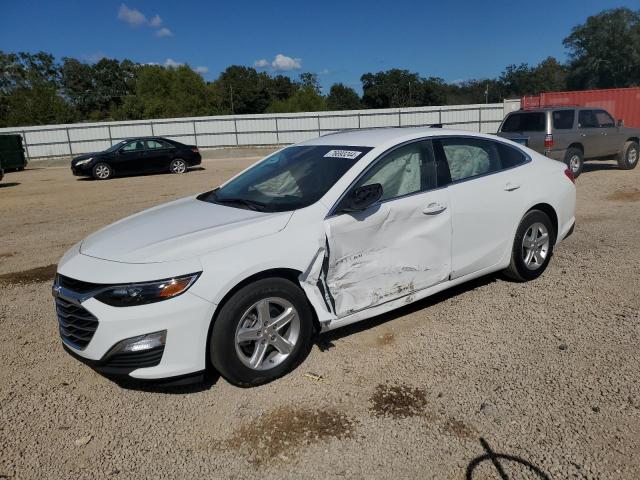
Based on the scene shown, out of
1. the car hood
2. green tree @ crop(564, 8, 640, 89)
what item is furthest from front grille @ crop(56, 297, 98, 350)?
green tree @ crop(564, 8, 640, 89)

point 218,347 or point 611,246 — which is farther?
point 611,246

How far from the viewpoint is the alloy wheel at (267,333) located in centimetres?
325

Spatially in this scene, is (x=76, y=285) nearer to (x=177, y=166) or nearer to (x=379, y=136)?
(x=379, y=136)

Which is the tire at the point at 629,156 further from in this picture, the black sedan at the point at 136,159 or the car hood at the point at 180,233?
the black sedan at the point at 136,159

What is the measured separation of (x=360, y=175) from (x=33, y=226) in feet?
26.6

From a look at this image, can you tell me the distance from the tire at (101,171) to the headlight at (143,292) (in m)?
17.4

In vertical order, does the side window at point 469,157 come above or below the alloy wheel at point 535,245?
above

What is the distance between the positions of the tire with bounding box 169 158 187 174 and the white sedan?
1644 centimetres

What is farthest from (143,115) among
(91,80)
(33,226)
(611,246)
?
(611,246)

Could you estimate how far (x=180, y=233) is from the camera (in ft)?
11.2

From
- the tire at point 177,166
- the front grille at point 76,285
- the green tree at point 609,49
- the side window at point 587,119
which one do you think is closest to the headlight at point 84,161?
the tire at point 177,166

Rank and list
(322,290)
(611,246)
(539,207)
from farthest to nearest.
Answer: (611,246) → (539,207) → (322,290)

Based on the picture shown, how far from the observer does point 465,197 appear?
14.1 feet

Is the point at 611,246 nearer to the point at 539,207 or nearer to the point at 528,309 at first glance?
the point at 539,207
